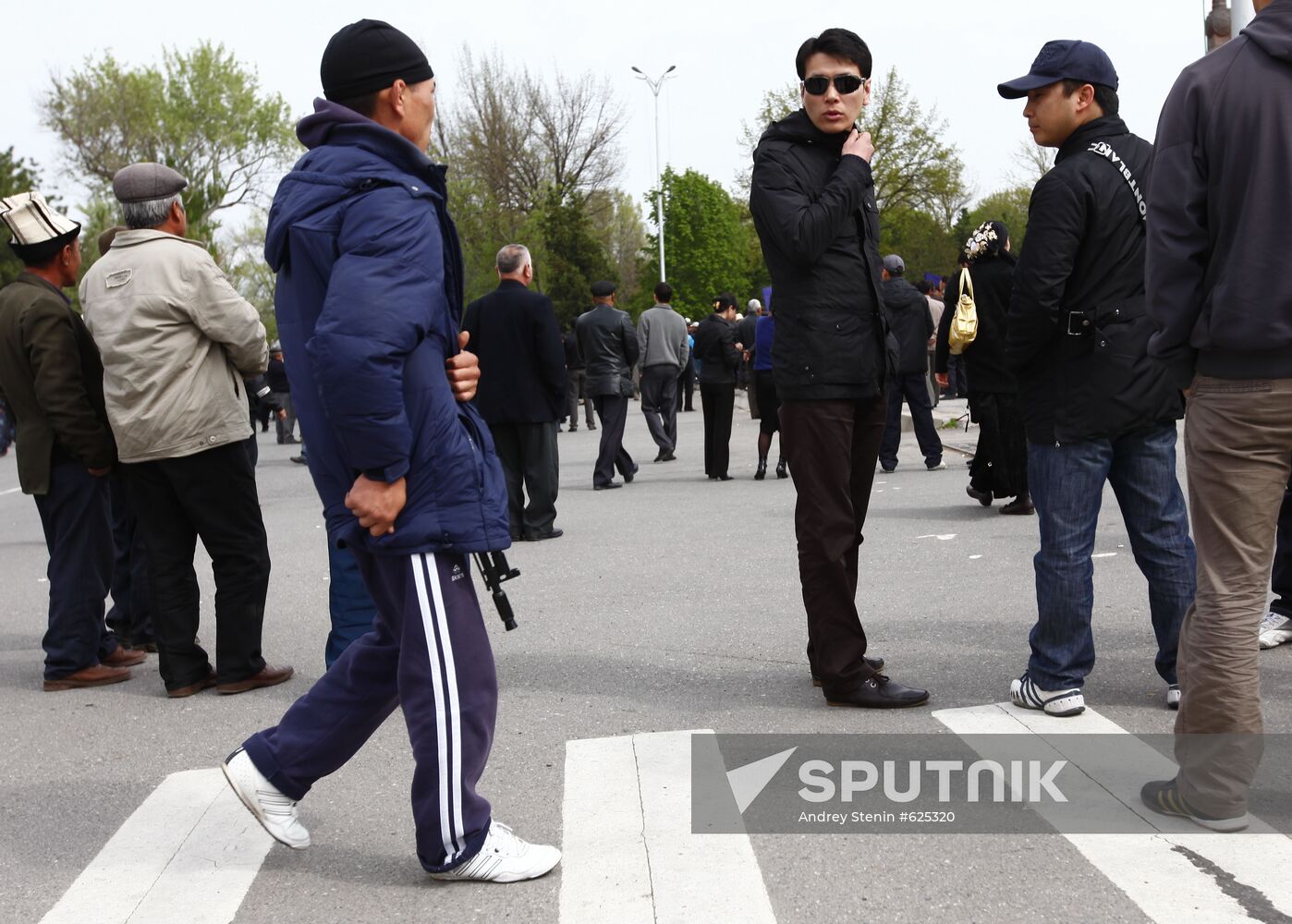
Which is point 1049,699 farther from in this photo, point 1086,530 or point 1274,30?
point 1274,30

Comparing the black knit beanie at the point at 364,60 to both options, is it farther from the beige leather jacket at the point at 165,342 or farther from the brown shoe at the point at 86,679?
the brown shoe at the point at 86,679

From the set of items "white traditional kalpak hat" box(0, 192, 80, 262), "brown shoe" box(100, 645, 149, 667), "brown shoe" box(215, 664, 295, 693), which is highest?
"white traditional kalpak hat" box(0, 192, 80, 262)

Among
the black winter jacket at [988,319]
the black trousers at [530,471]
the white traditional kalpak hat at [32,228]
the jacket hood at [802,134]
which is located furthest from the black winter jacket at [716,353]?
the jacket hood at [802,134]

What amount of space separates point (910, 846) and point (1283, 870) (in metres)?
0.87

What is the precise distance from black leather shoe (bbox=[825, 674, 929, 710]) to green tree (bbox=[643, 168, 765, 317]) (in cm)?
5996

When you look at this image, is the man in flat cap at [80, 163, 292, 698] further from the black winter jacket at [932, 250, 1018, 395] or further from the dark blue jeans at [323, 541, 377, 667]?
the black winter jacket at [932, 250, 1018, 395]

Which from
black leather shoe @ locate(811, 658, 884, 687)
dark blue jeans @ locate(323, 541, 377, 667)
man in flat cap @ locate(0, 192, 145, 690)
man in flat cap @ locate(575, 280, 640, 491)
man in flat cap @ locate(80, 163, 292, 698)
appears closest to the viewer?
black leather shoe @ locate(811, 658, 884, 687)

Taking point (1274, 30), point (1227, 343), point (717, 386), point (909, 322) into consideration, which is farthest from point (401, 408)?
point (717, 386)

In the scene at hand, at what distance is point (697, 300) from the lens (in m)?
65.6

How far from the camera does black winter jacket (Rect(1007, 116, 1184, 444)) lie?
489 centimetres

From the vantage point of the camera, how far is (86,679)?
647cm

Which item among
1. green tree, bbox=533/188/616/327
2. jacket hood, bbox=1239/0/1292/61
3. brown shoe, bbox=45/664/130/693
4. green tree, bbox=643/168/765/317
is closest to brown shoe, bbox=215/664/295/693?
brown shoe, bbox=45/664/130/693

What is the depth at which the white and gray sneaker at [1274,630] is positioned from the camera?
5957mm

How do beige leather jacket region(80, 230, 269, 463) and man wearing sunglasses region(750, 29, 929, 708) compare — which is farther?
beige leather jacket region(80, 230, 269, 463)
